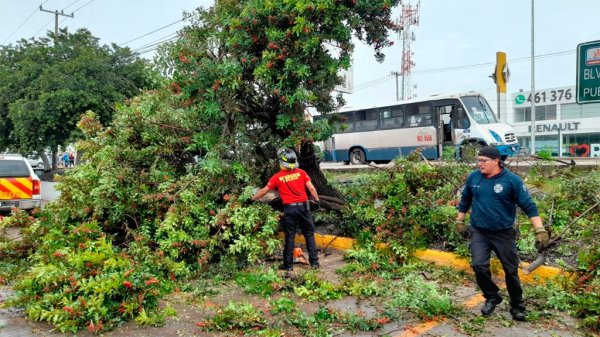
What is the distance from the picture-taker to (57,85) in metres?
21.7

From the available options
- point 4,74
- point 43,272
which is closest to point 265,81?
point 43,272

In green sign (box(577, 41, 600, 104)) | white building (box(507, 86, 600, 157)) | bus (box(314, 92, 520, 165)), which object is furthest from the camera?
white building (box(507, 86, 600, 157))

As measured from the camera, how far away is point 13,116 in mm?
21812

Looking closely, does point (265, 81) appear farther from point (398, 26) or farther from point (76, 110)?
point (76, 110)

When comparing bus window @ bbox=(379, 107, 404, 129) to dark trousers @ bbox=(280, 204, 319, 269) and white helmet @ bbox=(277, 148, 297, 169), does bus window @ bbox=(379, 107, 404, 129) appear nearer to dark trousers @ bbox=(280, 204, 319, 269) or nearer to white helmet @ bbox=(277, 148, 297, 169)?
white helmet @ bbox=(277, 148, 297, 169)

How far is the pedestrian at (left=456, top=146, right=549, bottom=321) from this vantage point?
4.29 m

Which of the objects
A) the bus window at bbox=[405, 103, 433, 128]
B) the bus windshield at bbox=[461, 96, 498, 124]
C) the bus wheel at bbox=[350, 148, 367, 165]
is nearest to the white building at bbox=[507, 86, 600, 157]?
the bus wheel at bbox=[350, 148, 367, 165]

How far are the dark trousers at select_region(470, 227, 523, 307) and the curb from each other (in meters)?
1.13

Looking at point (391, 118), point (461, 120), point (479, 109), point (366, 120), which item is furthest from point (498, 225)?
point (366, 120)

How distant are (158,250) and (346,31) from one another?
409 cm

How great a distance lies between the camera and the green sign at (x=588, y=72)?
21.0 ft

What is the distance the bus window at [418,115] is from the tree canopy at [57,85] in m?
11.8

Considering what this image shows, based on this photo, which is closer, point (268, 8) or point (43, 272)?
point (43, 272)

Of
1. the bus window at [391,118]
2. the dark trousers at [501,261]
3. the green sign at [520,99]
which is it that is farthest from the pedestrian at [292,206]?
the green sign at [520,99]
